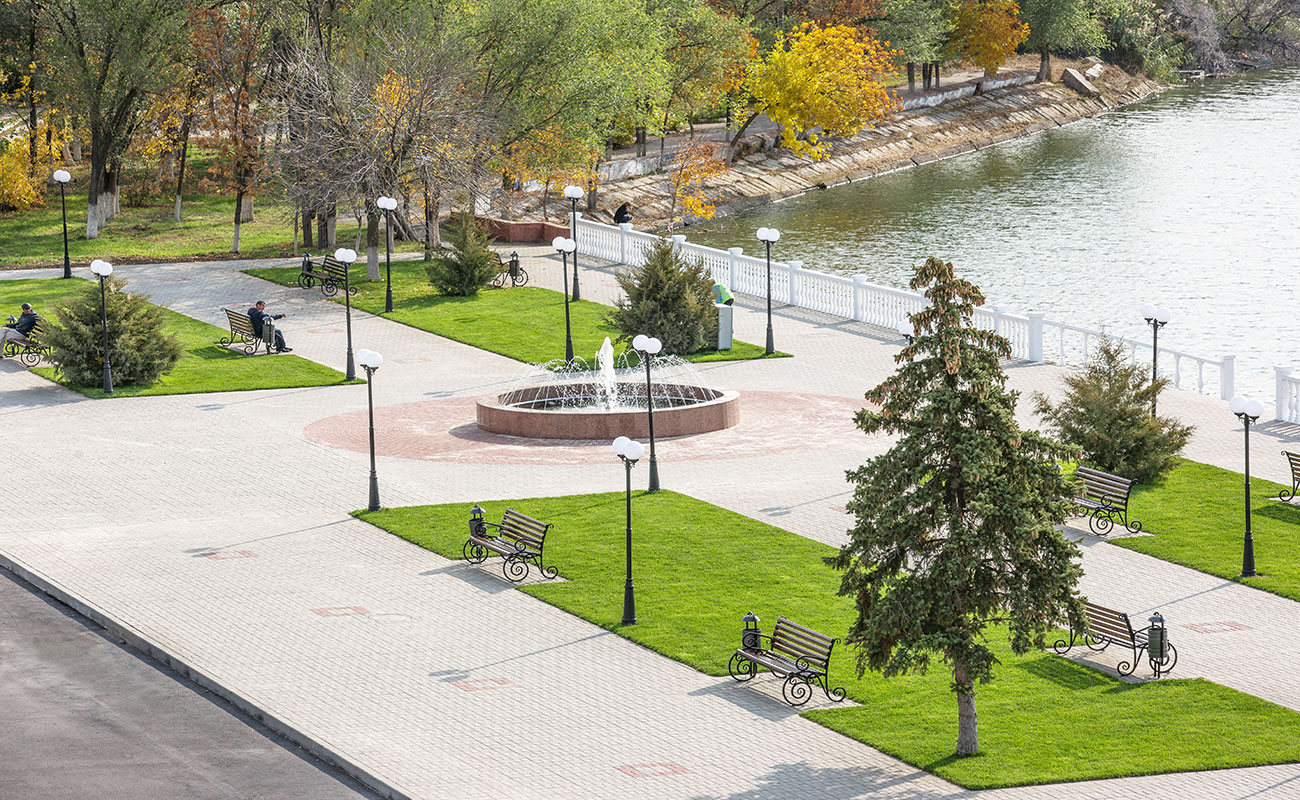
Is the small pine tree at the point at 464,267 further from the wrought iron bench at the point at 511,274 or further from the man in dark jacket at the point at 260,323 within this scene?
the man in dark jacket at the point at 260,323

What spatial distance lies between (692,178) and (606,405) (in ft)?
109

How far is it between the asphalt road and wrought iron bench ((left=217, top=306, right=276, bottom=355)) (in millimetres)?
17068

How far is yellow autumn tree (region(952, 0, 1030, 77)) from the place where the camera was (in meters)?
82.6

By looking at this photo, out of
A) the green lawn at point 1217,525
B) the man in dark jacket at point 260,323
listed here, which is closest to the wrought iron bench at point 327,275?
the man in dark jacket at point 260,323

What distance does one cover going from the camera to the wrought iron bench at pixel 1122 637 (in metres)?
19.6

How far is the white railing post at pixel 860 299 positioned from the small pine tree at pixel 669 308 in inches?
180

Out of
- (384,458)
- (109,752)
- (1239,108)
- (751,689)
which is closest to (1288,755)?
(751,689)

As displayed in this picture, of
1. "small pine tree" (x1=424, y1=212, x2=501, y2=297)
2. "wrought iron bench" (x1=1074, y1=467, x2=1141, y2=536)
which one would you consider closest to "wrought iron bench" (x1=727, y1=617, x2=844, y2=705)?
"wrought iron bench" (x1=1074, y1=467, x2=1141, y2=536)

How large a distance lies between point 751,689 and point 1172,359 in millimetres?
24206

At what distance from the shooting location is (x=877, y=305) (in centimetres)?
4025

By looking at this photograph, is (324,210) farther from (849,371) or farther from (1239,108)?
(1239,108)

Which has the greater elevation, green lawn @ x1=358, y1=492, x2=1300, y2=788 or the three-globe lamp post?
the three-globe lamp post

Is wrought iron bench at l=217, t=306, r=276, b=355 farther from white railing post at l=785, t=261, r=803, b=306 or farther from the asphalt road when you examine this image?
the asphalt road

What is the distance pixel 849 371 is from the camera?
35625 mm
